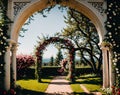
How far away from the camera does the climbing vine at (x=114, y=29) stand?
10.1 metres

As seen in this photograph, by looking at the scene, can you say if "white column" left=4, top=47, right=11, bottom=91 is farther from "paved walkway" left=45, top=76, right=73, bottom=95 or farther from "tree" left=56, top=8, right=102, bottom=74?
"tree" left=56, top=8, right=102, bottom=74

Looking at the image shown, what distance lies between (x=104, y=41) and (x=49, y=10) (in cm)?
714

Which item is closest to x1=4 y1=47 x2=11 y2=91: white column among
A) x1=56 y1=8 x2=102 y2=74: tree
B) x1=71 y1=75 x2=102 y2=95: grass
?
x1=71 y1=75 x2=102 y2=95: grass

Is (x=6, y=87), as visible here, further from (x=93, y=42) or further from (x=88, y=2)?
(x=93, y=42)

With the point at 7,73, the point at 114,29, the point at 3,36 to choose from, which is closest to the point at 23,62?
the point at 7,73

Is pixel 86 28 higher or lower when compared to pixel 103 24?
higher

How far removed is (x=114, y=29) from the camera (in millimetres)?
10414

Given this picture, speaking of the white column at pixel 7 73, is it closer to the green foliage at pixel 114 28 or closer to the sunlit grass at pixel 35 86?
the sunlit grass at pixel 35 86

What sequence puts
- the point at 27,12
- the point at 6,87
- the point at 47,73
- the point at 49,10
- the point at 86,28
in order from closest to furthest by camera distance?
the point at 6,87, the point at 27,12, the point at 49,10, the point at 86,28, the point at 47,73

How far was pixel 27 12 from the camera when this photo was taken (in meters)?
11.1

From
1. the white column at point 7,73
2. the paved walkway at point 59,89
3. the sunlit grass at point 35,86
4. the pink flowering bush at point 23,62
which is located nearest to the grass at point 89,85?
the paved walkway at point 59,89

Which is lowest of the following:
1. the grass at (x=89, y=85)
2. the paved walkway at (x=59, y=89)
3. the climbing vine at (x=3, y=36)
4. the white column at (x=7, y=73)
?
the paved walkway at (x=59, y=89)

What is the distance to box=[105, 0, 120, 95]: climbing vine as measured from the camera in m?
10.1

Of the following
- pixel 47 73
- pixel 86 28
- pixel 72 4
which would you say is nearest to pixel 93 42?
pixel 86 28
